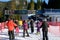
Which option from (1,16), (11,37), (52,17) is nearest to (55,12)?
(52,17)

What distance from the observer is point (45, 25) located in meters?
12.8

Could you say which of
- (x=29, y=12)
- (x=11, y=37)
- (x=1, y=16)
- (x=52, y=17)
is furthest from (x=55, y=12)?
(x=11, y=37)

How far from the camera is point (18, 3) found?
3137 inches

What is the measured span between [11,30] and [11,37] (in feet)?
1.87

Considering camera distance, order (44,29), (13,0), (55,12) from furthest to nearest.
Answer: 1. (13,0)
2. (55,12)
3. (44,29)

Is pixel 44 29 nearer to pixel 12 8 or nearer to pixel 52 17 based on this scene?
pixel 52 17

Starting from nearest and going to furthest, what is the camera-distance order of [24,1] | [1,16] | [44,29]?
1. [44,29]
2. [1,16]
3. [24,1]

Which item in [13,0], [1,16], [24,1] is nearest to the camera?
[1,16]

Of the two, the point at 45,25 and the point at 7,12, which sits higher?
the point at 45,25

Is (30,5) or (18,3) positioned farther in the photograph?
(30,5)

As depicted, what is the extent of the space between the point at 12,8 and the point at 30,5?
13.0 m

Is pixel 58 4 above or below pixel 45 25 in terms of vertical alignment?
below

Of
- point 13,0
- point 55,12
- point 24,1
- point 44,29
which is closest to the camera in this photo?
point 44,29

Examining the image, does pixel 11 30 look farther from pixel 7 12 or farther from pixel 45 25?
pixel 7 12
